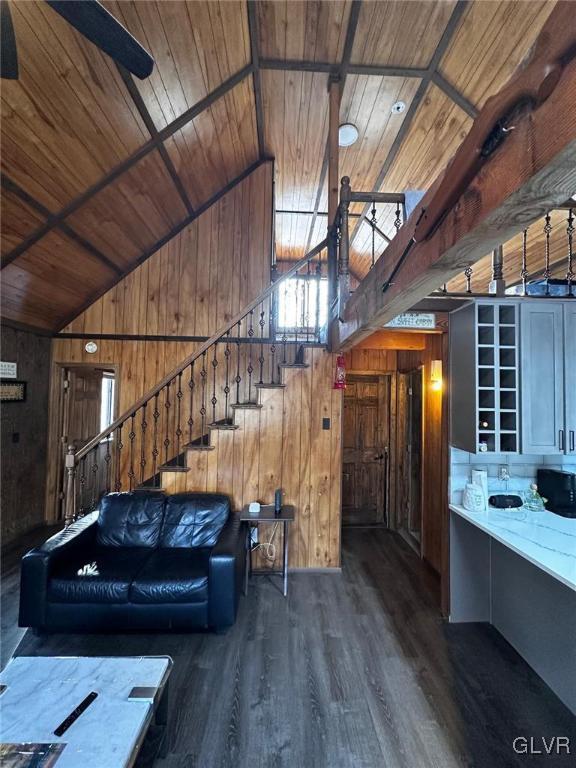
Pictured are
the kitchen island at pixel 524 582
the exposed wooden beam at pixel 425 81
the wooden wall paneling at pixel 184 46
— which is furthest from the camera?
the exposed wooden beam at pixel 425 81

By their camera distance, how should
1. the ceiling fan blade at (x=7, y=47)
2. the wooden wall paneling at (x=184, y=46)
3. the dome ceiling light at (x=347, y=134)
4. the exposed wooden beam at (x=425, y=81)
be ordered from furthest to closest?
the dome ceiling light at (x=347, y=134) → the exposed wooden beam at (x=425, y=81) → the wooden wall paneling at (x=184, y=46) → the ceiling fan blade at (x=7, y=47)

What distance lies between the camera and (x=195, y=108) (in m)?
3.25

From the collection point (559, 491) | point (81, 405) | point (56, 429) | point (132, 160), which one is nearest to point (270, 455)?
point (559, 491)

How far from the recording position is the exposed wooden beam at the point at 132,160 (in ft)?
10.2

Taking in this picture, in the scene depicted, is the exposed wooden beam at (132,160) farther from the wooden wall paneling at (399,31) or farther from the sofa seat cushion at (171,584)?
the sofa seat cushion at (171,584)

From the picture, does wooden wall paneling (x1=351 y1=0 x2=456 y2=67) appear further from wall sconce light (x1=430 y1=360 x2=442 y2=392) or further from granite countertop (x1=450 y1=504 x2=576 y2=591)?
granite countertop (x1=450 y1=504 x2=576 y2=591)

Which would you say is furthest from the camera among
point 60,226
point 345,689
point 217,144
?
point 217,144

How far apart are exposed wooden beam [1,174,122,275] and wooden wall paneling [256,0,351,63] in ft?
7.38

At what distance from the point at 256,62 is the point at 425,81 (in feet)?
5.00

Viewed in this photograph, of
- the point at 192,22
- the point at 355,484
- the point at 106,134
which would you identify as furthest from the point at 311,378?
the point at 192,22

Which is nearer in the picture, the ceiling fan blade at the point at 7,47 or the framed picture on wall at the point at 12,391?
the ceiling fan blade at the point at 7,47

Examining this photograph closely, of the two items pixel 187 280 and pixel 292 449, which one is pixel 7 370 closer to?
pixel 187 280

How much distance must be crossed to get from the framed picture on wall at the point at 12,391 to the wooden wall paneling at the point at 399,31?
183 inches

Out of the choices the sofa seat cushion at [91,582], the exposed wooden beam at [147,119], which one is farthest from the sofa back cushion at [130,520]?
the exposed wooden beam at [147,119]
